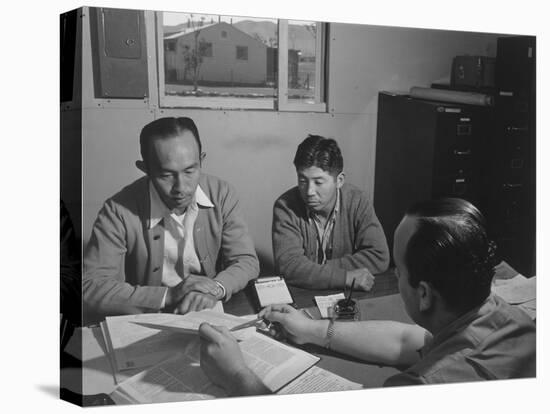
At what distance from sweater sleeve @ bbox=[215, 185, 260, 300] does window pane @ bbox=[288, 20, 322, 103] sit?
1.75 feet

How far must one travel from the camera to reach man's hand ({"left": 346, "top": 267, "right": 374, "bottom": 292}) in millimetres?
3883

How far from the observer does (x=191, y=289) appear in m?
3.59

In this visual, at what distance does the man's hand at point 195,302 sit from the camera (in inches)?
141

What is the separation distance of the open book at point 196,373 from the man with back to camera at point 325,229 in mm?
326

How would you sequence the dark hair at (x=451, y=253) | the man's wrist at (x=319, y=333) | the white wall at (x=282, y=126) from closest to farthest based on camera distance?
the white wall at (x=282, y=126) < the man's wrist at (x=319, y=333) < the dark hair at (x=451, y=253)

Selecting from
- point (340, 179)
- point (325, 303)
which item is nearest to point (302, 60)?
point (340, 179)

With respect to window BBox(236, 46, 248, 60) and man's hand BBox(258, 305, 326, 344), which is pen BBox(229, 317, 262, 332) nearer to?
man's hand BBox(258, 305, 326, 344)

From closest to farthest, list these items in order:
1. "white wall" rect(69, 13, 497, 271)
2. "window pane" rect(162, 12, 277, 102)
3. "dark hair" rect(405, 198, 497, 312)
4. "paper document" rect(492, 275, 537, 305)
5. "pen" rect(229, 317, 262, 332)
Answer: "white wall" rect(69, 13, 497, 271) < "window pane" rect(162, 12, 277, 102) < "pen" rect(229, 317, 262, 332) < "dark hair" rect(405, 198, 497, 312) < "paper document" rect(492, 275, 537, 305)

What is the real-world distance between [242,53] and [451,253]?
4.34ft

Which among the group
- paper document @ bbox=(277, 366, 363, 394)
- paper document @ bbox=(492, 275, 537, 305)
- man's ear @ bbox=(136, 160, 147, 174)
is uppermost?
man's ear @ bbox=(136, 160, 147, 174)

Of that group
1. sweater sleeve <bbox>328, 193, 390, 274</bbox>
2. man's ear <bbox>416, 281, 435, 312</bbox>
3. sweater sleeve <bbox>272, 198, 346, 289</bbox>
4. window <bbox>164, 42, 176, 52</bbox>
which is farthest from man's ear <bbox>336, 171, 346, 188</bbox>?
window <bbox>164, 42, 176, 52</bbox>

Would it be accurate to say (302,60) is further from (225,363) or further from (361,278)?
(225,363)

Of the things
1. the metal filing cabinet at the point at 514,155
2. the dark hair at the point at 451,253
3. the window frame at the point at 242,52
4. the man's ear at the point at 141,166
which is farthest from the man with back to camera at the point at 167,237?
the metal filing cabinet at the point at 514,155

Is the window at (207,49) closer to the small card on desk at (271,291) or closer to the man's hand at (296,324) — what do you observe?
the small card on desk at (271,291)
